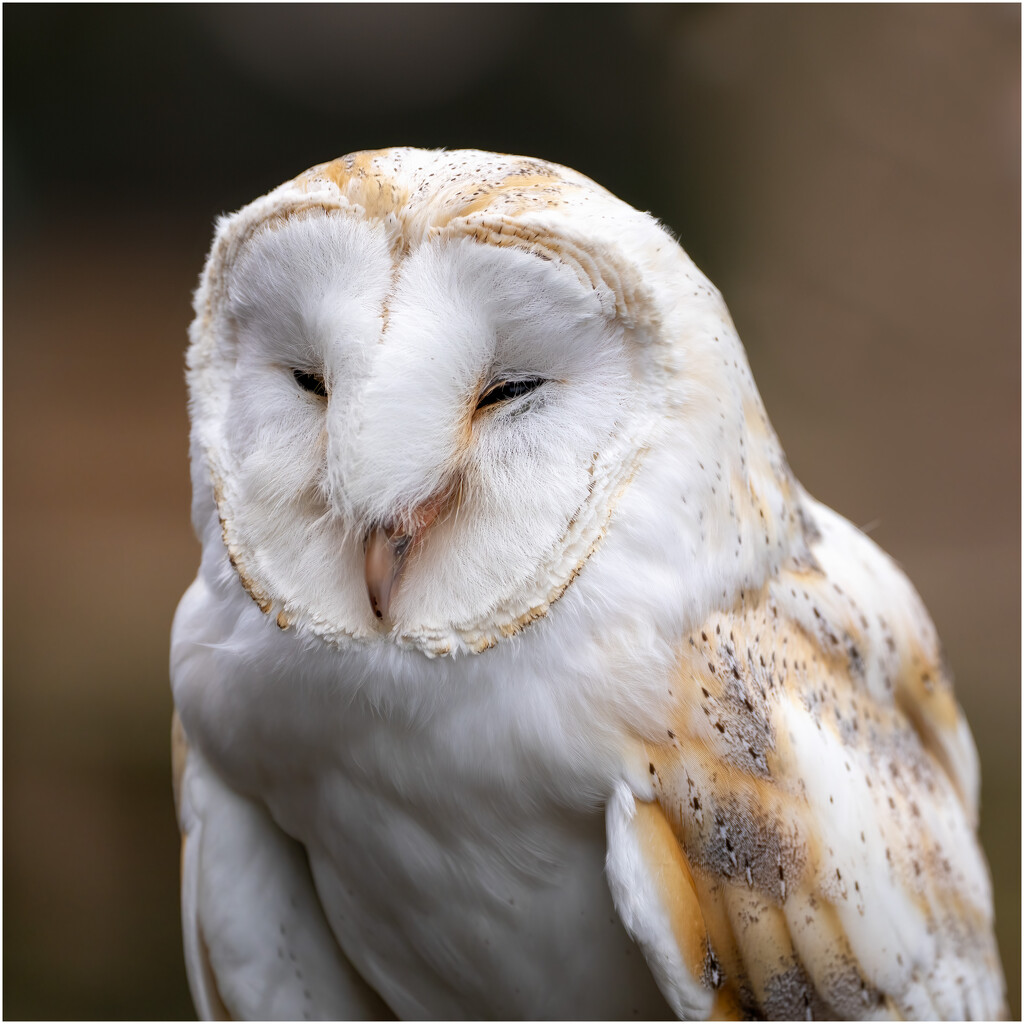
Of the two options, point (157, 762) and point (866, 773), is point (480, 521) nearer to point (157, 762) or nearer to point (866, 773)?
point (866, 773)

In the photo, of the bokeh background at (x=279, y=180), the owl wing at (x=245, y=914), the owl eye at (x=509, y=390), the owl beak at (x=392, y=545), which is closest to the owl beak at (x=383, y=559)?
the owl beak at (x=392, y=545)

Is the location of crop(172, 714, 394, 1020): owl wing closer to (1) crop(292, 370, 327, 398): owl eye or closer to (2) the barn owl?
(2) the barn owl

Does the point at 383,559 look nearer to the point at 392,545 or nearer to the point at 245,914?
the point at 392,545

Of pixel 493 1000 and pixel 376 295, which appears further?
pixel 493 1000

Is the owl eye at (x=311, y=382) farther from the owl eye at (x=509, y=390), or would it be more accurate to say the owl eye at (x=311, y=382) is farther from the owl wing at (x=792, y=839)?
the owl wing at (x=792, y=839)

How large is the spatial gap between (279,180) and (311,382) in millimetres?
1175

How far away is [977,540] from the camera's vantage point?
2471 mm

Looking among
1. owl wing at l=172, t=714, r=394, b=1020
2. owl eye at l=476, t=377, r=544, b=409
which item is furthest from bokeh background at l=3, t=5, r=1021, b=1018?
owl eye at l=476, t=377, r=544, b=409

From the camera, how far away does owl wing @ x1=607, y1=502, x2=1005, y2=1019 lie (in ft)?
2.29

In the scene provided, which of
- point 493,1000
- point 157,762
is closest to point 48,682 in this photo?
point 157,762

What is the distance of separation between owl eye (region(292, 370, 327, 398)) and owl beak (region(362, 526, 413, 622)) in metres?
0.11

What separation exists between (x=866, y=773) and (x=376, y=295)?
0.57 metres

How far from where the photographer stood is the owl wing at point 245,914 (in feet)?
2.92

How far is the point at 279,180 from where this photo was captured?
170cm
